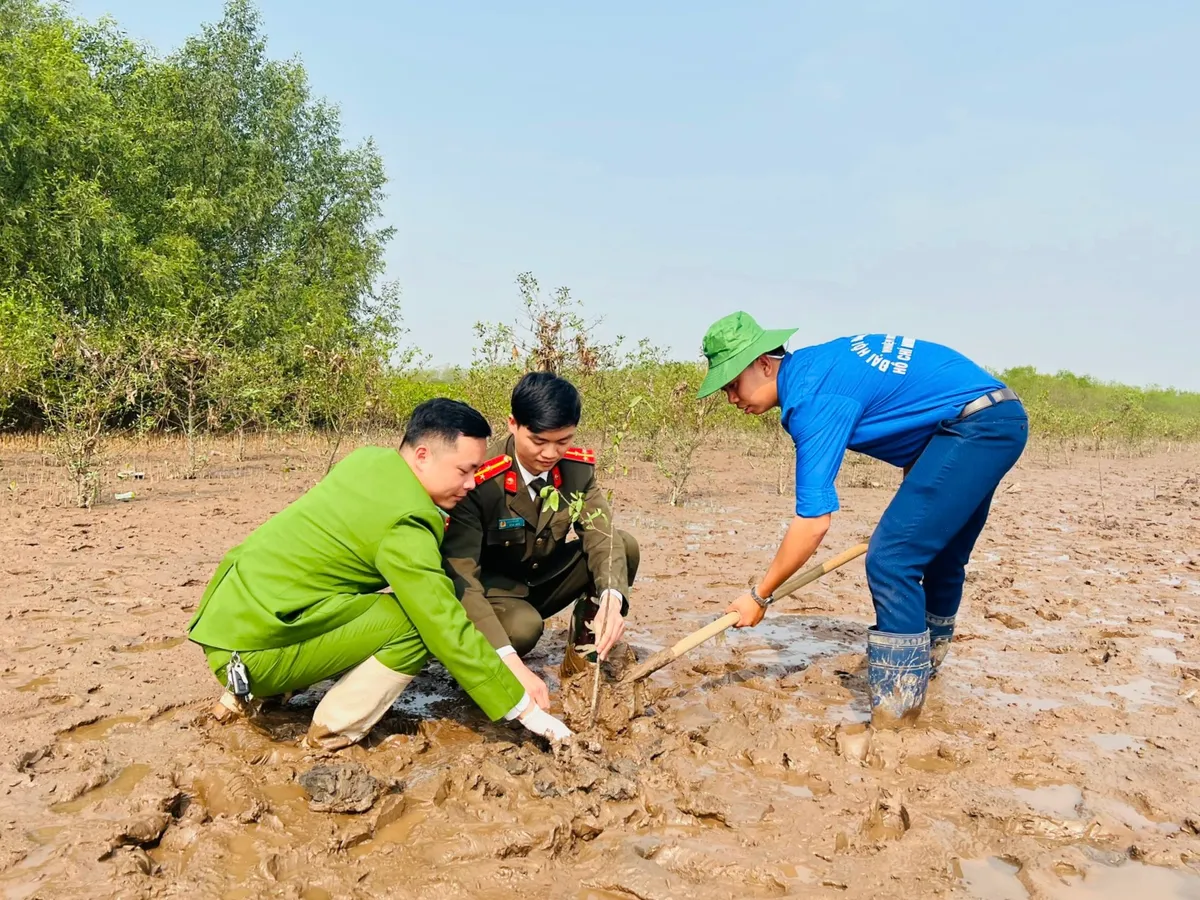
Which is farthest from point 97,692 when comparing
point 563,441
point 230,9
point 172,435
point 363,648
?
point 230,9

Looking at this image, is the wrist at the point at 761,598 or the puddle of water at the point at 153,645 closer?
the wrist at the point at 761,598

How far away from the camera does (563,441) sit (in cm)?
354

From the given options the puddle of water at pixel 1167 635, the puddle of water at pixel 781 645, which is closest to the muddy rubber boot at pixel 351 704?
the puddle of water at pixel 781 645

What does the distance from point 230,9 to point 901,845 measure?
27.9 meters

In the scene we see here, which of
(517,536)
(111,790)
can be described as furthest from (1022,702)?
(111,790)

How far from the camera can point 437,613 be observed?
2.81 metres

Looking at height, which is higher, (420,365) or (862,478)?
(420,365)

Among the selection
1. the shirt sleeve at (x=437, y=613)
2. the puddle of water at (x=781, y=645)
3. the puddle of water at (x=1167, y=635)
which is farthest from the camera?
the puddle of water at (x=1167, y=635)

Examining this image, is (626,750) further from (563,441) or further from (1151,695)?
(1151,695)

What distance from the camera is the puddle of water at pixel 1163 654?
178 inches

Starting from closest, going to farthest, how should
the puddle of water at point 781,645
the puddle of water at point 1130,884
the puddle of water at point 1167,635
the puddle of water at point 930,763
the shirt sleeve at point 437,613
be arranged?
the puddle of water at point 1130,884, the shirt sleeve at point 437,613, the puddle of water at point 930,763, the puddle of water at point 781,645, the puddle of water at point 1167,635

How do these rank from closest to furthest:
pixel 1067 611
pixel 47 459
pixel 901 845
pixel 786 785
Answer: pixel 901 845 < pixel 786 785 < pixel 1067 611 < pixel 47 459

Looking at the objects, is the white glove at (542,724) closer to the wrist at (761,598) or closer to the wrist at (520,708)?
the wrist at (520,708)

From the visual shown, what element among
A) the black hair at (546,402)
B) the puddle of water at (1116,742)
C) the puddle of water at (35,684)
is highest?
the black hair at (546,402)
